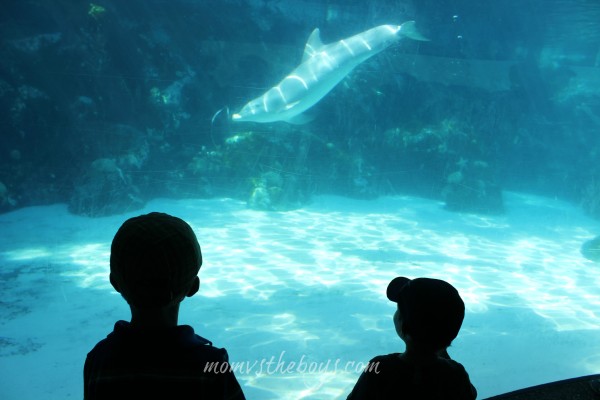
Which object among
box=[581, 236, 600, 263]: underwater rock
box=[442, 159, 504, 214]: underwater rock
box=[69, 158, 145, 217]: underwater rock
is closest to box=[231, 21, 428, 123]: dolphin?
box=[69, 158, 145, 217]: underwater rock

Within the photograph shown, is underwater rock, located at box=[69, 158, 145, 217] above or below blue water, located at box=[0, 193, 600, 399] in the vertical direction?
above

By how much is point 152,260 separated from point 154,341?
0.84 feet

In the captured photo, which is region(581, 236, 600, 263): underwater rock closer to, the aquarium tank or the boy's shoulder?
the aquarium tank

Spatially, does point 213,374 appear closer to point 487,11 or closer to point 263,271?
point 263,271

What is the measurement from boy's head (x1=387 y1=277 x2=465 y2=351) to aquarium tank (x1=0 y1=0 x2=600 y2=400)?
2707mm

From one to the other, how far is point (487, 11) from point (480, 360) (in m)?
18.3

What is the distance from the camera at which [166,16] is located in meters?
13.5

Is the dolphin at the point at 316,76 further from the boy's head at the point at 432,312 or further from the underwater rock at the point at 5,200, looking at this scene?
the boy's head at the point at 432,312

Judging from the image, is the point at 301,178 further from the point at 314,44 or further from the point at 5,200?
the point at 5,200

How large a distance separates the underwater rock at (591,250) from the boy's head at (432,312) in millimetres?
10299

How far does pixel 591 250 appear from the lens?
1008 centimetres

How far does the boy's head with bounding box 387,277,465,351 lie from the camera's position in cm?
141

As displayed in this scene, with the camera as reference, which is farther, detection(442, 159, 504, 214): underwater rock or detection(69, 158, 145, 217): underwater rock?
detection(442, 159, 504, 214): underwater rock

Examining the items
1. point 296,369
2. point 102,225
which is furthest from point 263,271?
point 102,225
